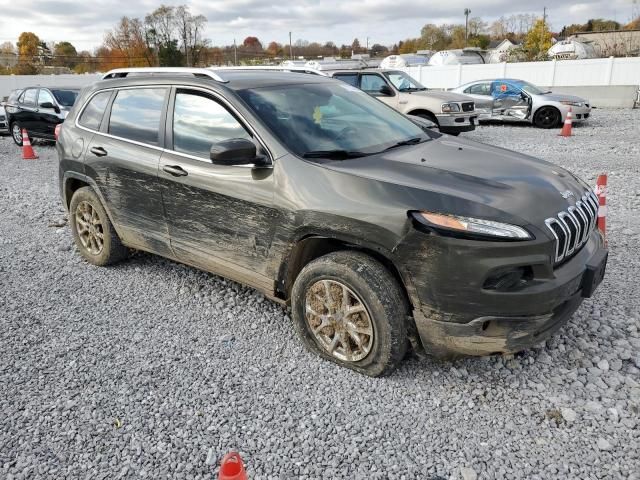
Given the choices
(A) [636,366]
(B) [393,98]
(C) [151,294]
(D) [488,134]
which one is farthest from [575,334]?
(D) [488,134]

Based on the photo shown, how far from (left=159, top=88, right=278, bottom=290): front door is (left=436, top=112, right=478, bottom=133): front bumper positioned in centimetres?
932

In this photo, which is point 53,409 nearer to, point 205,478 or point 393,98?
point 205,478

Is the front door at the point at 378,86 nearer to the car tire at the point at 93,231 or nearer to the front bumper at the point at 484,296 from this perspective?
the car tire at the point at 93,231

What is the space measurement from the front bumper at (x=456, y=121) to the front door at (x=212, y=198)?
30.6 ft

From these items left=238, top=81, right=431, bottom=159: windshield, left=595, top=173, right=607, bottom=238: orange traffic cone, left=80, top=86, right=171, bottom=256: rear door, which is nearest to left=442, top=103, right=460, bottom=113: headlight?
left=595, top=173, right=607, bottom=238: orange traffic cone

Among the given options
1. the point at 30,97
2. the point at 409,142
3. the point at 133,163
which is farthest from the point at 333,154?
the point at 30,97

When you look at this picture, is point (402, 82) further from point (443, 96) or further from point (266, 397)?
point (266, 397)

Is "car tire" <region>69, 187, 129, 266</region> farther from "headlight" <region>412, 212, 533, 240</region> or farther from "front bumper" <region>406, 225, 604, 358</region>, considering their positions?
"headlight" <region>412, 212, 533, 240</region>

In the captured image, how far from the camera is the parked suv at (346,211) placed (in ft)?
8.89

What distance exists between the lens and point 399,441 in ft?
8.79

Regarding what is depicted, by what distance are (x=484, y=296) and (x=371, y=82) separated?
35.9 feet

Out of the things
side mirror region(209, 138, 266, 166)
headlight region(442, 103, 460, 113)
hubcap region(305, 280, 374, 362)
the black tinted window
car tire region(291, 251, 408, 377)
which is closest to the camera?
car tire region(291, 251, 408, 377)

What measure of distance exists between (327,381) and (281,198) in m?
1.16

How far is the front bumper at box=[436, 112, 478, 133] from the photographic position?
479 inches
